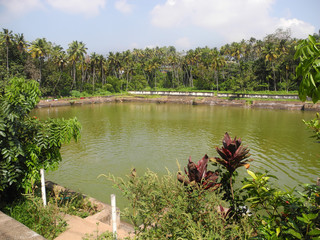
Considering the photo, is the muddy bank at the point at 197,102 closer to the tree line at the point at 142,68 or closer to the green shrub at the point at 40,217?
the tree line at the point at 142,68

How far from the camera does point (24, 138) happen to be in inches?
196

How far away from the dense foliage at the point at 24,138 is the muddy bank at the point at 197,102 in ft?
102

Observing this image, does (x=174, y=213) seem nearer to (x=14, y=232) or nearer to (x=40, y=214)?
(x=14, y=232)

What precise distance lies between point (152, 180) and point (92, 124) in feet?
59.2

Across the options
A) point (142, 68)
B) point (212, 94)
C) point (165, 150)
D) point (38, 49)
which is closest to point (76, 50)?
point (38, 49)

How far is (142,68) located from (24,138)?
54364mm

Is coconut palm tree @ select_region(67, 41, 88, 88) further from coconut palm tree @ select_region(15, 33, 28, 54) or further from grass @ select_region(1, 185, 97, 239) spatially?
grass @ select_region(1, 185, 97, 239)

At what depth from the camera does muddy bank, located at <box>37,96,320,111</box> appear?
31538 mm

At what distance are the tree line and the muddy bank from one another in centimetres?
433

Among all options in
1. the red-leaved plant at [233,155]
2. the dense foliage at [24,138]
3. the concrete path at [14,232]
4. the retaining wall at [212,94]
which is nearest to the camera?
the concrete path at [14,232]

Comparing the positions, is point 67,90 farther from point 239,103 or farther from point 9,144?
point 9,144

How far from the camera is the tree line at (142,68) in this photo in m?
36.0

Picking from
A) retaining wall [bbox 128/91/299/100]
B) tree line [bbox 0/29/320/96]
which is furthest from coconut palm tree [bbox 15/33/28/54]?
retaining wall [bbox 128/91/299/100]

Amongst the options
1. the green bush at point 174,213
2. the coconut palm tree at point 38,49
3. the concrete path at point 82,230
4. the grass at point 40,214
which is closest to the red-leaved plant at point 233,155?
the green bush at point 174,213
